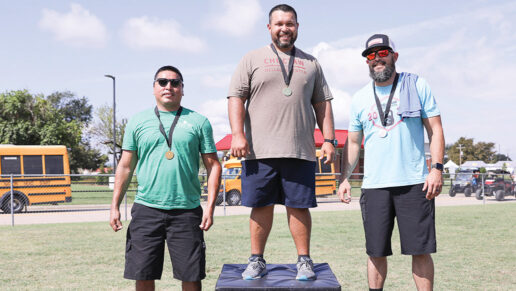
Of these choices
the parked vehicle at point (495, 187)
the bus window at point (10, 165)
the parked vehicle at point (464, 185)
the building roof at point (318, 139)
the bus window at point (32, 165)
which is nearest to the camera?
the bus window at point (10, 165)

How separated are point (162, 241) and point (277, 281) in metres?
0.90

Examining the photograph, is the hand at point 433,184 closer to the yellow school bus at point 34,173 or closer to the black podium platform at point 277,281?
the black podium platform at point 277,281

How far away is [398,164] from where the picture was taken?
11.9 feet

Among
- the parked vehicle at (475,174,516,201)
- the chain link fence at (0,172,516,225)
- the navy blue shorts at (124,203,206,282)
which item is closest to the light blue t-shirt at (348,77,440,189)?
the navy blue shorts at (124,203,206,282)

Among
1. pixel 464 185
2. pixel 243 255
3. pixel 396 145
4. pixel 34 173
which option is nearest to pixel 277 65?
pixel 396 145

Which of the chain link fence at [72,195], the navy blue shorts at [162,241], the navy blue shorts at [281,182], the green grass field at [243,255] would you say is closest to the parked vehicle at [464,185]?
the chain link fence at [72,195]

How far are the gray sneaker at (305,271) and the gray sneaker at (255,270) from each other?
0.93 ft

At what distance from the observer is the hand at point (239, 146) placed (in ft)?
11.6

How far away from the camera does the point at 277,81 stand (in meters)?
3.62

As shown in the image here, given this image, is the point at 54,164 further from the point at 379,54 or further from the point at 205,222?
the point at 379,54

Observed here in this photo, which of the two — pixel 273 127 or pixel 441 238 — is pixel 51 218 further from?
pixel 273 127

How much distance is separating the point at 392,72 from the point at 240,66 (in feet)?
4.00

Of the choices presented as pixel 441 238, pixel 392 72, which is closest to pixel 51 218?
pixel 441 238

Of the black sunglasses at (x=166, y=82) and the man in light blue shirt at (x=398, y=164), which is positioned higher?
the black sunglasses at (x=166, y=82)
